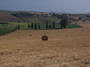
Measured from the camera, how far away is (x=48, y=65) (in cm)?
965

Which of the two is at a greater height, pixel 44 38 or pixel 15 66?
pixel 15 66

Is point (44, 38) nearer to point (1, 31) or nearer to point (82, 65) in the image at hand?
point (1, 31)

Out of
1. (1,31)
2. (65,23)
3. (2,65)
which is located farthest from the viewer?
(65,23)

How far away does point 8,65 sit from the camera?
9.65 meters

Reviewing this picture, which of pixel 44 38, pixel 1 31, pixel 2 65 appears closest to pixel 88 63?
pixel 2 65

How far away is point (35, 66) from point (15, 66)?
1002 mm

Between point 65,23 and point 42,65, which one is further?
point 65,23

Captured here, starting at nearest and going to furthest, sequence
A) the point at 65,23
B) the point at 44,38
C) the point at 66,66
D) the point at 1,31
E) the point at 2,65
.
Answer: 1. the point at 66,66
2. the point at 2,65
3. the point at 44,38
4. the point at 1,31
5. the point at 65,23

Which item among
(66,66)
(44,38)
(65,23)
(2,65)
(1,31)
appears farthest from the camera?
(65,23)

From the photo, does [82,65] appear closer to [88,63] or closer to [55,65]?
[88,63]

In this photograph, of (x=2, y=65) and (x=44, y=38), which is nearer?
(x=2, y=65)

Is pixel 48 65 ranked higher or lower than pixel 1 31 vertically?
higher

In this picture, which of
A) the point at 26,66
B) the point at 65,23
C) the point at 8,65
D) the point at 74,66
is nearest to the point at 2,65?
the point at 8,65

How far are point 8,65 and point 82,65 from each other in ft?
11.7
